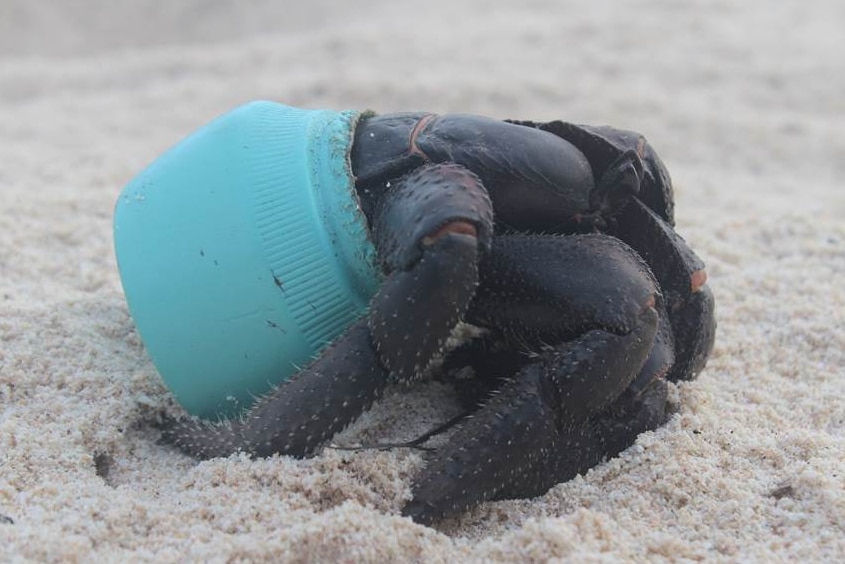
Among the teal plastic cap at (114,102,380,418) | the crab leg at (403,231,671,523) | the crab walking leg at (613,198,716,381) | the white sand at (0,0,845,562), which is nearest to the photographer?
the white sand at (0,0,845,562)

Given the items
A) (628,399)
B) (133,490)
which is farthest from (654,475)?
(133,490)

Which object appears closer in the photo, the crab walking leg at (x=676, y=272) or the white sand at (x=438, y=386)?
the white sand at (x=438, y=386)

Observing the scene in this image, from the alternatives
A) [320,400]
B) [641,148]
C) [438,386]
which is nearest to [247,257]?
[320,400]

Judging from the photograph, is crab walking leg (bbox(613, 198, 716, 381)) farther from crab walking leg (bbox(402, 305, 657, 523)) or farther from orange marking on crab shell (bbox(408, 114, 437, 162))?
orange marking on crab shell (bbox(408, 114, 437, 162))

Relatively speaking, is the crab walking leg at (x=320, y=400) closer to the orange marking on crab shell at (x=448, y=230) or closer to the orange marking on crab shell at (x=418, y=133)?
the orange marking on crab shell at (x=448, y=230)

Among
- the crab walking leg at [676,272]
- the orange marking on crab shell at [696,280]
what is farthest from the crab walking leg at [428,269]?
the orange marking on crab shell at [696,280]

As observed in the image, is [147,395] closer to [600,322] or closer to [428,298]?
[428,298]

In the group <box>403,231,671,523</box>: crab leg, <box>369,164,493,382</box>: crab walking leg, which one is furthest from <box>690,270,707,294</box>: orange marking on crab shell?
<box>369,164,493,382</box>: crab walking leg
